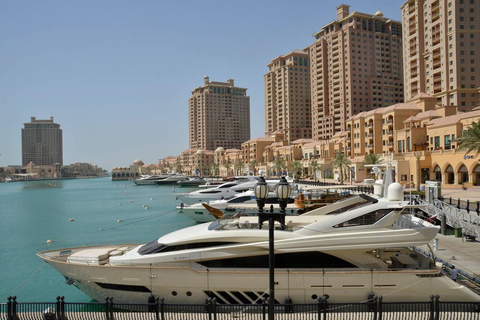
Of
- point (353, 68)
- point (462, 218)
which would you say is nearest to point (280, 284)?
point (462, 218)

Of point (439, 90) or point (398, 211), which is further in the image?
point (439, 90)

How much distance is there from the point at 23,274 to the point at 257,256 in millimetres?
17062

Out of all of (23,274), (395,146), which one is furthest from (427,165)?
(23,274)

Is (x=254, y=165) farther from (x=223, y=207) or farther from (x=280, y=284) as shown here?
(x=280, y=284)

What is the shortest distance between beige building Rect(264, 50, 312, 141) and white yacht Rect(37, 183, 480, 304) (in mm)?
142640

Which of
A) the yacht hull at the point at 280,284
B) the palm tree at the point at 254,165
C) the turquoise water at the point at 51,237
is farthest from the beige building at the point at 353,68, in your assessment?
the yacht hull at the point at 280,284

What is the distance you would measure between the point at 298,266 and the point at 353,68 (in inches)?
4893

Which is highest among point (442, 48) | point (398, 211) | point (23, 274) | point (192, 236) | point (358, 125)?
point (442, 48)

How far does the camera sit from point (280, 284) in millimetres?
12523

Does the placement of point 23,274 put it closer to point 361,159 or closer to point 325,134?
point 361,159

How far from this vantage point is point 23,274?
22266 mm

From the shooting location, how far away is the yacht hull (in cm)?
1221

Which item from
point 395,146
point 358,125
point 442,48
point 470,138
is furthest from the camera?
point 442,48

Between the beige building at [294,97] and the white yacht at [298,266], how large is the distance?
142640mm
